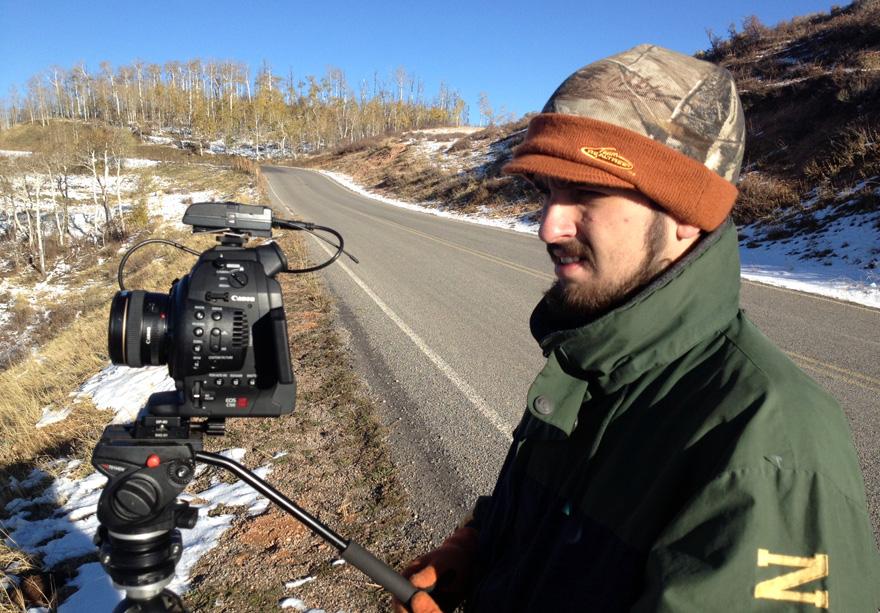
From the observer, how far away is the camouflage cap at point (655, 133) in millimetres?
Answer: 1198

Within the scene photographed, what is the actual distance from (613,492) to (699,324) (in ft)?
1.21

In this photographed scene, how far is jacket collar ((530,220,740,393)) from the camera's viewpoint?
3.65ft


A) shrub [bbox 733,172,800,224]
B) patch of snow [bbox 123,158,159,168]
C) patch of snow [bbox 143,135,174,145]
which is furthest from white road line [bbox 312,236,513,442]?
patch of snow [bbox 143,135,174,145]

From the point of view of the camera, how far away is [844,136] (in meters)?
14.5

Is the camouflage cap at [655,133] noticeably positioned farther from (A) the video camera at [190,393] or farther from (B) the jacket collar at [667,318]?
(A) the video camera at [190,393]

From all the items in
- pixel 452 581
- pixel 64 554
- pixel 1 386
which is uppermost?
pixel 452 581

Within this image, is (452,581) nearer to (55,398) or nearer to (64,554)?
(64,554)

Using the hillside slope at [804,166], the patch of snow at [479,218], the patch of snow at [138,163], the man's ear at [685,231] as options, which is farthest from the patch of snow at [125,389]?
the patch of snow at [138,163]

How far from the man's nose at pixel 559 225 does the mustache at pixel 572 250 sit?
16 mm

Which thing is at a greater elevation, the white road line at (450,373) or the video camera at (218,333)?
the video camera at (218,333)

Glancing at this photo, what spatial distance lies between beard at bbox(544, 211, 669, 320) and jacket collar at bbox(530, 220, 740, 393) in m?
0.05

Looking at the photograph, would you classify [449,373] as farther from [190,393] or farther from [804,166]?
[804,166]

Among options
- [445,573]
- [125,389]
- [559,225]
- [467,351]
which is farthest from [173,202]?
[559,225]

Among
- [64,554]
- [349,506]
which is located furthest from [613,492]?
[64,554]
